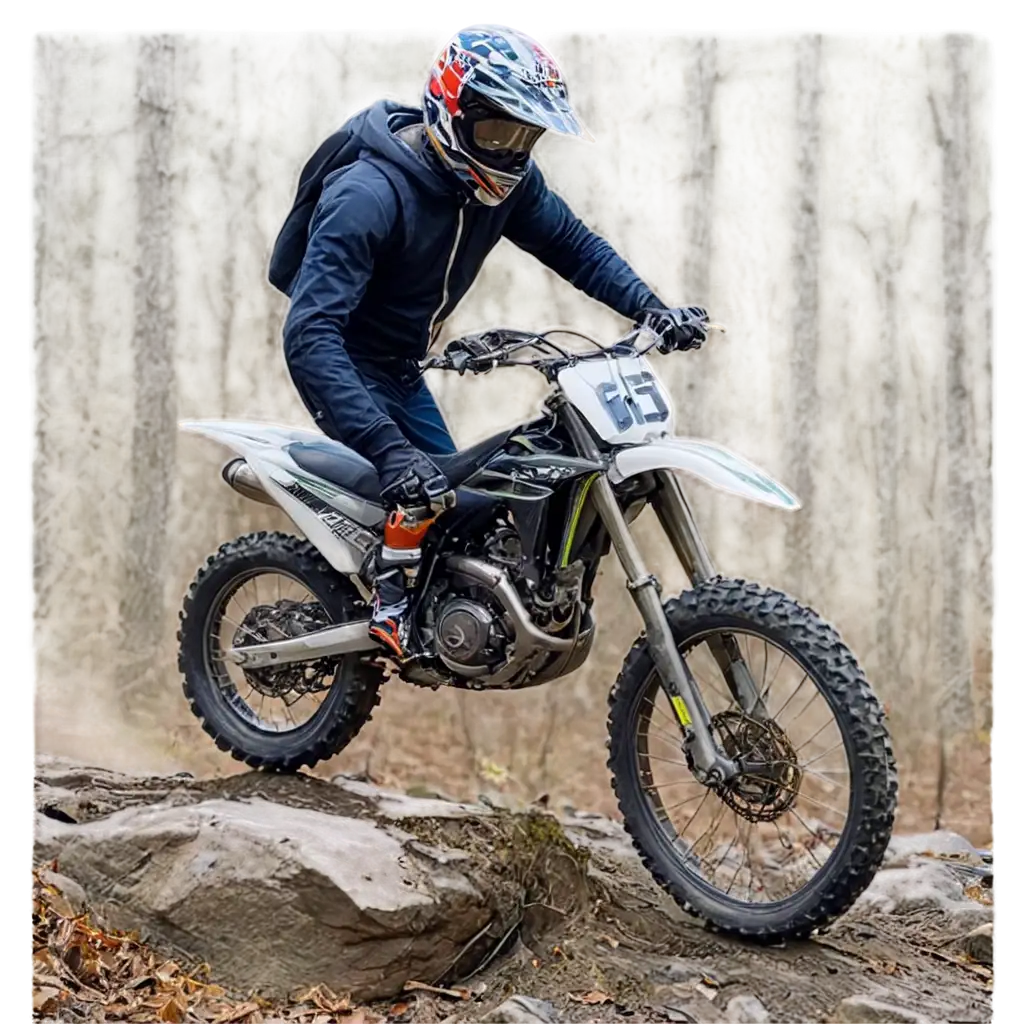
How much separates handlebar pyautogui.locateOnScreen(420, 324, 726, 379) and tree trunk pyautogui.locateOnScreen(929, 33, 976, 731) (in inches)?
99.9

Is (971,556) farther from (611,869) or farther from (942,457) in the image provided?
(611,869)

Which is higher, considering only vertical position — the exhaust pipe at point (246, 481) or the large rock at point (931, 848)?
the exhaust pipe at point (246, 481)

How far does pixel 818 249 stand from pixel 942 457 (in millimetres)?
938

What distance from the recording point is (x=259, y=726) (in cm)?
477

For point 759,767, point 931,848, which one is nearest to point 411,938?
point 759,767

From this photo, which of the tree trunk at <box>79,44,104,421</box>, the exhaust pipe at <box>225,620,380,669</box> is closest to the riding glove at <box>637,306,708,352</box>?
the exhaust pipe at <box>225,620,380,669</box>

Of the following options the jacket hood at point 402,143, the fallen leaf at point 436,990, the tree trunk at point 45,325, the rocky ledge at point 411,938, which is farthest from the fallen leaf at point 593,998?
the tree trunk at point 45,325

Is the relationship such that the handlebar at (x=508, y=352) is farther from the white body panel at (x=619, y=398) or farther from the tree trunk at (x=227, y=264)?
the tree trunk at (x=227, y=264)

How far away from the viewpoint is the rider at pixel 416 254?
13.0ft

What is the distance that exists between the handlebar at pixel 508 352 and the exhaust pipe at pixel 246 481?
820 millimetres

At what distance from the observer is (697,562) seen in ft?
12.9

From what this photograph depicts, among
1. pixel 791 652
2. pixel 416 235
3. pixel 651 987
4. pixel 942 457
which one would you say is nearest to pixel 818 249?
pixel 942 457

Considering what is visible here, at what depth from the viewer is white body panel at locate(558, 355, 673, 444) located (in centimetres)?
394

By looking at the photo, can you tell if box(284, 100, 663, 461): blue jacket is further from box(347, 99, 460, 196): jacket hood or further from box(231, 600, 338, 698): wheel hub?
box(231, 600, 338, 698): wheel hub
